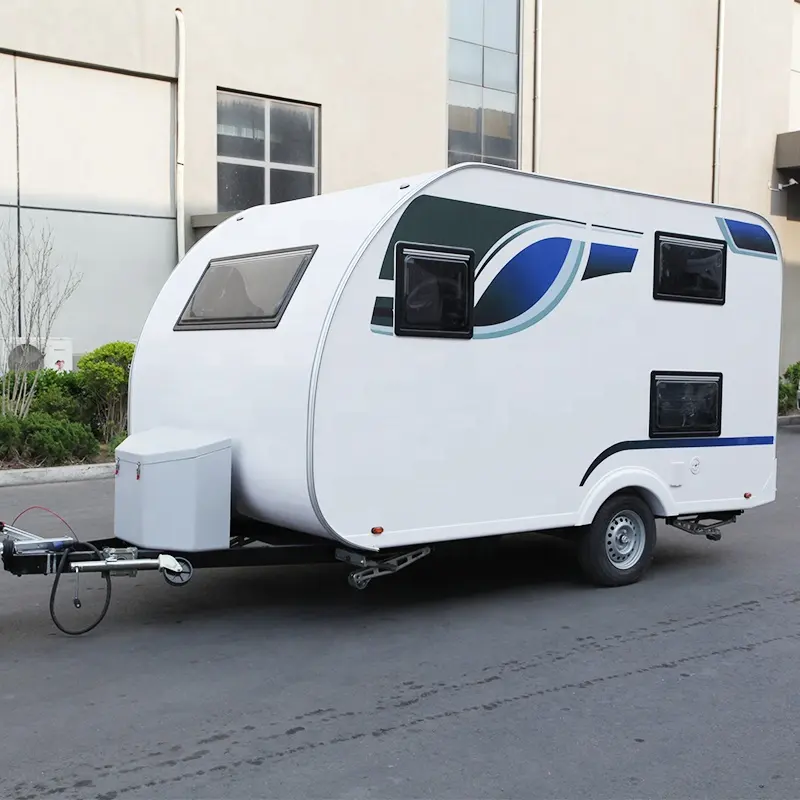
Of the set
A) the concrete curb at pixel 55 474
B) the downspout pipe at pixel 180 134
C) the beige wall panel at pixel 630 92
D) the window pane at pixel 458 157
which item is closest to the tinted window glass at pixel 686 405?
the concrete curb at pixel 55 474

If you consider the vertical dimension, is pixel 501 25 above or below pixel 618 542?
above

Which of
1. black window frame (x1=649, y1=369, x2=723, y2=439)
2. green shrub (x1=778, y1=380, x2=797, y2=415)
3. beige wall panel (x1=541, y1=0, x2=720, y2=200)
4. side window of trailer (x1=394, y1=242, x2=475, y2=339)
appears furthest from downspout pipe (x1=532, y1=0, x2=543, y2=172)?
side window of trailer (x1=394, y1=242, x2=475, y2=339)

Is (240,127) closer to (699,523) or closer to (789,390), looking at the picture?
(699,523)

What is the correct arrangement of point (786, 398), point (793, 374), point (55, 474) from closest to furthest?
point (55, 474), point (786, 398), point (793, 374)

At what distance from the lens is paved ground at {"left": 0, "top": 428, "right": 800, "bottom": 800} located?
4.66 m

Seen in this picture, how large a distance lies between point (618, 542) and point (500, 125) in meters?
14.1

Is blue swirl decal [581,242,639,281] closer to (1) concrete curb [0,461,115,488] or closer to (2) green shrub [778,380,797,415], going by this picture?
(1) concrete curb [0,461,115,488]

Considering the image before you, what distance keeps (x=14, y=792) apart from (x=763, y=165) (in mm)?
25738

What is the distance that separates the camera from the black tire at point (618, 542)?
311 inches

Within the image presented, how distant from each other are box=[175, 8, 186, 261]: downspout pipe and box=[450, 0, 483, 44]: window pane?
5.51 m

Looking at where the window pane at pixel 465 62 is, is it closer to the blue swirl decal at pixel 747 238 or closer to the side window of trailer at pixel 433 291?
the blue swirl decal at pixel 747 238

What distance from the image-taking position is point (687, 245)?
27.4 ft

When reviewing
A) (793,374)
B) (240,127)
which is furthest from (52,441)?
(793,374)

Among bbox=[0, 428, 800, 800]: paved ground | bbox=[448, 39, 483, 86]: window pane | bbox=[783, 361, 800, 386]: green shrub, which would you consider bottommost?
bbox=[0, 428, 800, 800]: paved ground
